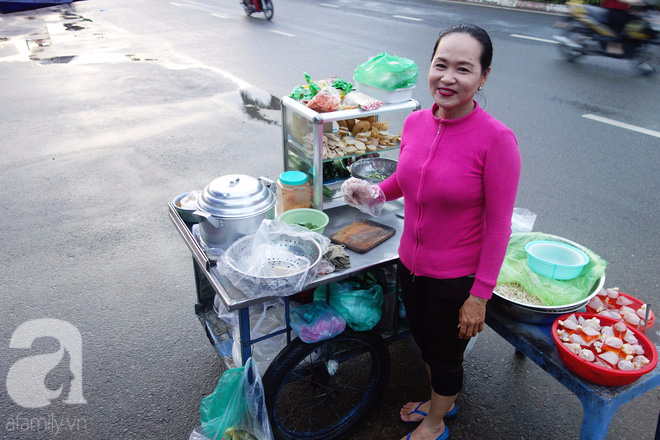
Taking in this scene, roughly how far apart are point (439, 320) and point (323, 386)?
2.47 feet

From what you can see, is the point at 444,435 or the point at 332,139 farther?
the point at 332,139

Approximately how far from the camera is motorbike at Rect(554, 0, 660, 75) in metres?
8.07

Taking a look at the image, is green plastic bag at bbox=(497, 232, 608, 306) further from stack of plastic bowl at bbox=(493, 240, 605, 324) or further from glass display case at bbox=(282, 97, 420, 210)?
glass display case at bbox=(282, 97, 420, 210)

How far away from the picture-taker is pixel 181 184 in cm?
487

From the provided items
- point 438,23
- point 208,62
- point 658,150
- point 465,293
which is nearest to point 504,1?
point 438,23

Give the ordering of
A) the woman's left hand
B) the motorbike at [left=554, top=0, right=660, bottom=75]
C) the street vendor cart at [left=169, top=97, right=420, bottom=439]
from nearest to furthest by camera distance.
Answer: the woman's left hand → the street vendor cart at [left=169, top=97, right=420, bottom=439] → the motorbike at [left=554, top=0, right=660, bottom=75]

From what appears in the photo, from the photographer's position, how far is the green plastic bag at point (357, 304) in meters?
2.23

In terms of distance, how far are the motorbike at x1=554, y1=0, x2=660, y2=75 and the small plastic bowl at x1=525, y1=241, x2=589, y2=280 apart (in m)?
7.30

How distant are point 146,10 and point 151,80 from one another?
860 cm

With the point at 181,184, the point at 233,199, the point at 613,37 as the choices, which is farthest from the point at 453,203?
the point at 613,37

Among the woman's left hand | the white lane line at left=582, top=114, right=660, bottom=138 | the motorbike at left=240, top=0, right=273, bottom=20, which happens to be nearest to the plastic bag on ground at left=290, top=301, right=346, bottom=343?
the woman's left hand

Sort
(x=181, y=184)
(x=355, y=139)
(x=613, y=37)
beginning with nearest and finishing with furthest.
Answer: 1. (x=355, y=139)
2. (x=181, y=184)
3. (x=613, y=37)

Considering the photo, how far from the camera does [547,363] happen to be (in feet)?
6.27

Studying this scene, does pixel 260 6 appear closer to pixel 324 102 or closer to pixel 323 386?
pixel 324 102
